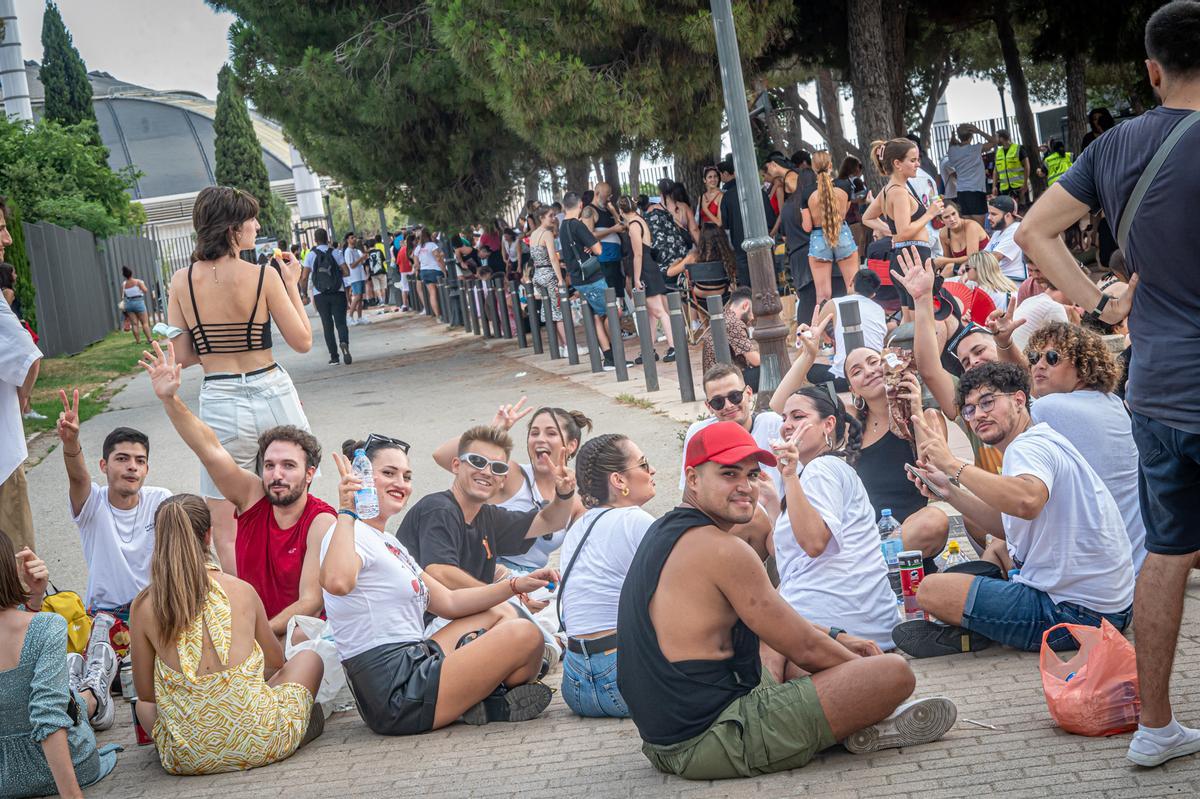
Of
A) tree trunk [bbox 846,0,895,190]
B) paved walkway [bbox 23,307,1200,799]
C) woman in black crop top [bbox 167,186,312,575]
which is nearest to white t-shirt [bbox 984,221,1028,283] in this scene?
tree trunk [bbox 846,0,895,190]

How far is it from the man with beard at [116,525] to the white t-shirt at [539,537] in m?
1.86

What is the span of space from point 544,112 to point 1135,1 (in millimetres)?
9162

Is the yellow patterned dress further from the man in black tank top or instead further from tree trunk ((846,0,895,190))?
tree trunk ((846,0,895,190))

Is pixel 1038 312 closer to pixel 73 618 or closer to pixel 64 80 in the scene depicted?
pixel 73 618

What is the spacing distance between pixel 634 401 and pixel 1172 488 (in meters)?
9.34

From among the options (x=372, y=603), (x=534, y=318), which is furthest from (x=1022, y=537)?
(x=534, y=318)

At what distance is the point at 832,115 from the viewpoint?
35.0 metres

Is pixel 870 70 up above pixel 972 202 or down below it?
above

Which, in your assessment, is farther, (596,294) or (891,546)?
(596,294)

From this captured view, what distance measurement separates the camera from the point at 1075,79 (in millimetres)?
24453

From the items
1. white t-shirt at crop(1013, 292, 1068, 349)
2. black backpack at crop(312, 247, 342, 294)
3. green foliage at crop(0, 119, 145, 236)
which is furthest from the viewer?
green foliage at crop(0, 119, 145, 236)

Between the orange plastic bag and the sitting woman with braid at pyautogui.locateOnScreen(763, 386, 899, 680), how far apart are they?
0.95 m

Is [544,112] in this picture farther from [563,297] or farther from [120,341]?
[120,341]

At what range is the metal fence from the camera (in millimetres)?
26406
